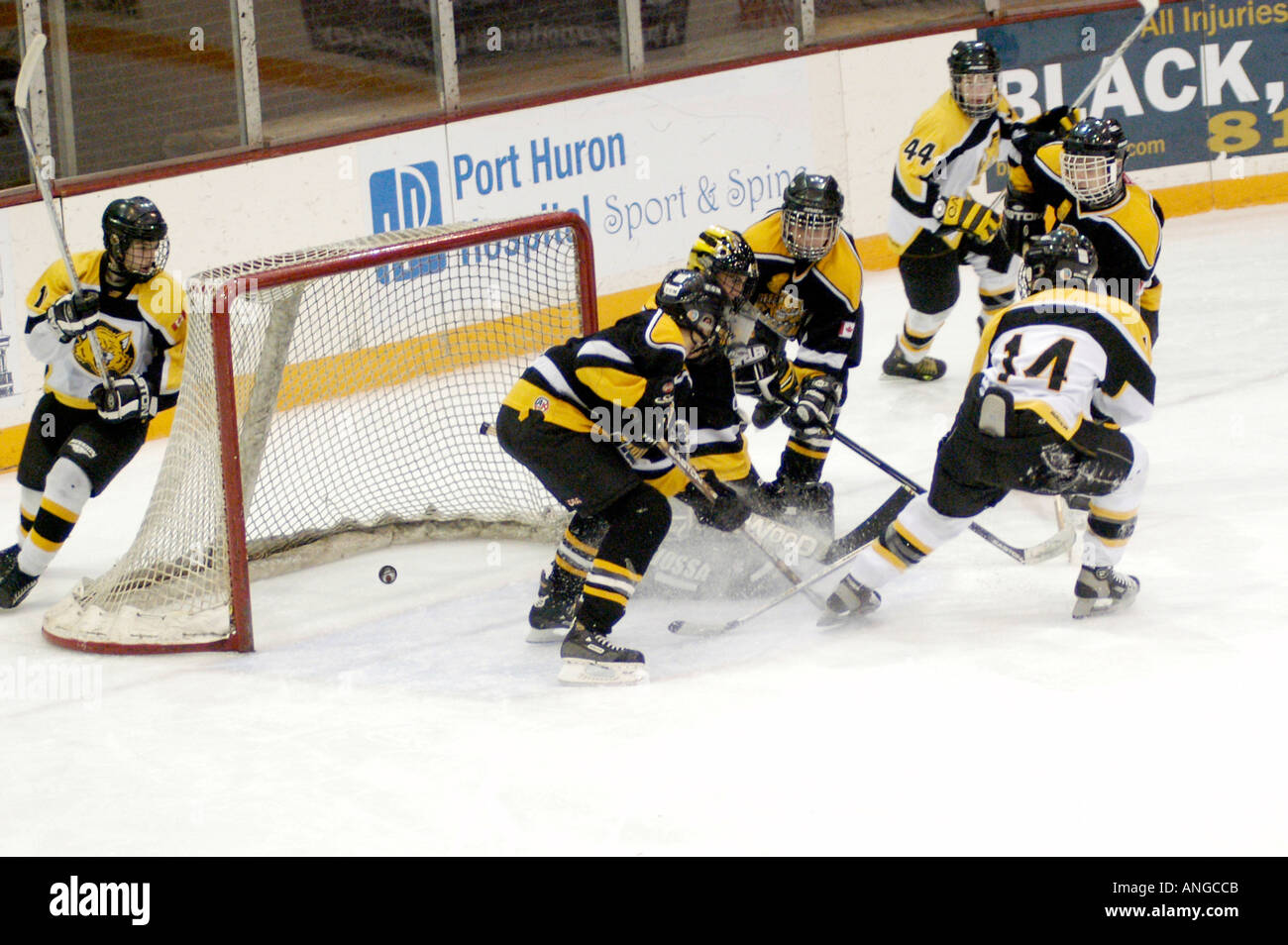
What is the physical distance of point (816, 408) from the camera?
399cm

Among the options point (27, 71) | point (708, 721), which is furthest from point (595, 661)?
point (27, 71)

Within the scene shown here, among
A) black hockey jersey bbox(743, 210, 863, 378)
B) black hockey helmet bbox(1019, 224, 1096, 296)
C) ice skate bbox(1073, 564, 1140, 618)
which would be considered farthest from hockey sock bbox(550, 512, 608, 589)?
black hockey helmet bbox(1019, 224, 1096, 296)

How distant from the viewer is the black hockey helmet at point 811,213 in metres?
3.88

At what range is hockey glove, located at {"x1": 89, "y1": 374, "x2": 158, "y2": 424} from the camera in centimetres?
394

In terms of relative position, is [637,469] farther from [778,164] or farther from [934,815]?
[778,164]

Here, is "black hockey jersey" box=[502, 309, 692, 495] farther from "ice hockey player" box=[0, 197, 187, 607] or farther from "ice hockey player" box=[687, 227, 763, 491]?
"ice hockey player" box=[0, 197, 187, 607]

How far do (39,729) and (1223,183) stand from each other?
21.1ft

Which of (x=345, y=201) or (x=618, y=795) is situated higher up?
(x=345, y=201)

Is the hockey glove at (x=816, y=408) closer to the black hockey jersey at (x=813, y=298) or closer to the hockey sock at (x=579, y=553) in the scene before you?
the black hockey jersey at (x=813, y=298)

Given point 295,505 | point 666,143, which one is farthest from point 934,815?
point 666,143

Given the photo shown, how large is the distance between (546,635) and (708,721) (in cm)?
67

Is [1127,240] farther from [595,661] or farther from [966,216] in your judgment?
[595,661]

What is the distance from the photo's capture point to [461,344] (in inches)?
183

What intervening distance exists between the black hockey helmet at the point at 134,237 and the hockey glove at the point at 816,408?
164cm
